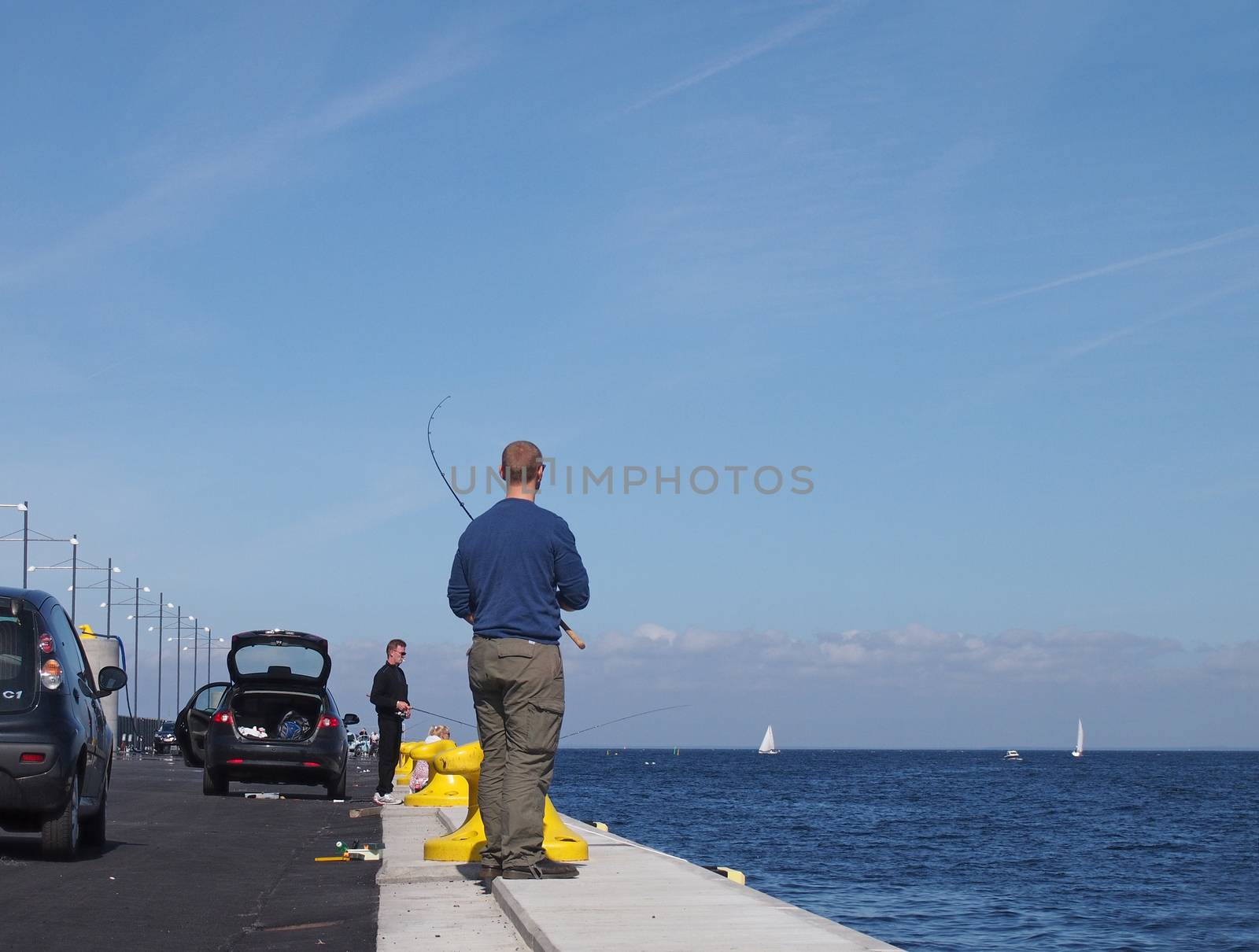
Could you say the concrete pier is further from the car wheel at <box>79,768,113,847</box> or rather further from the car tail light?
the car wheel at <box>79,768,113,847</box>

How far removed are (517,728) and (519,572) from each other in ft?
2.52

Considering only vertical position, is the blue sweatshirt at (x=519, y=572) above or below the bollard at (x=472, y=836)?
above

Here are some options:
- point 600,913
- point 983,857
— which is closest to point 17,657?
point 600,913

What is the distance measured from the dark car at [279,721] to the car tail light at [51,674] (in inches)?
395

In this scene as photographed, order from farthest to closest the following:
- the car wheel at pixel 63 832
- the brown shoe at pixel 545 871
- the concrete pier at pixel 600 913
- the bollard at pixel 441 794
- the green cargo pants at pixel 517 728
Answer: the bollard at pixel 441 794
the car wheel at pixel 63 832
the brown shoe at pixel 545 871
the green cargo pants at pixel 517 728
the concrete pier at pixel 600 913

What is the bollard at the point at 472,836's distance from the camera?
30.0 feet

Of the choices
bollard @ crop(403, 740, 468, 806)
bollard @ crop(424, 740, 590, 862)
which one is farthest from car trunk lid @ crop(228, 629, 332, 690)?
bollard @ crop(424, 740, 590, 862)

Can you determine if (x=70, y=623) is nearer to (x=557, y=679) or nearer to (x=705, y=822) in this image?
(x=557, y=679)

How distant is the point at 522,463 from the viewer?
807cm

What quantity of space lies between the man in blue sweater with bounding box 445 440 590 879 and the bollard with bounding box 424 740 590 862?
102 centimetres

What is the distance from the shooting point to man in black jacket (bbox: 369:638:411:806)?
57.5 feet

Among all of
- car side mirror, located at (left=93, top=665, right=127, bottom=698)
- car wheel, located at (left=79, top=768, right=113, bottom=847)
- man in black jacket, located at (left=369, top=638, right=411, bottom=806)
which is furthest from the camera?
man in black jacket, located at (left=369, top=638, right=411, bottom=806)

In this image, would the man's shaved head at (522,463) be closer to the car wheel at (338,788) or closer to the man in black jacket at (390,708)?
the man in black jacket at (390,708)

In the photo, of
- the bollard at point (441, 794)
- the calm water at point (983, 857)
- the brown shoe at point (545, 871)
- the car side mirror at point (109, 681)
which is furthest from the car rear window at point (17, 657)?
the calm water at point (983, 857)
